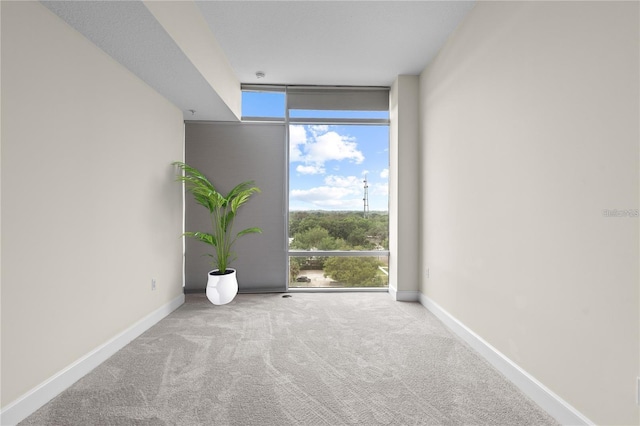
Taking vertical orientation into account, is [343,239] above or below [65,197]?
below

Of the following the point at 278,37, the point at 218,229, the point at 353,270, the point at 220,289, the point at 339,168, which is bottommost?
the point at 220,289

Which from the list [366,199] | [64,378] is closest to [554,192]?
[366,199]

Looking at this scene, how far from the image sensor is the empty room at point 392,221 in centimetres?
134

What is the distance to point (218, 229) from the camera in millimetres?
3416

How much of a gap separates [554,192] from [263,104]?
3.37 metres

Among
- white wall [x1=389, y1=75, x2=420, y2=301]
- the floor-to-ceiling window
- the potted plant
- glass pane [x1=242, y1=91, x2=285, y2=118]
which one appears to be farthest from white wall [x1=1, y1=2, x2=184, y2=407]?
white wall [x1=389, y1=75, x2=420, y2=301]

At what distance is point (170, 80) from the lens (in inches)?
99.7

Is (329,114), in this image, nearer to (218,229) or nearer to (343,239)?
(343,239)

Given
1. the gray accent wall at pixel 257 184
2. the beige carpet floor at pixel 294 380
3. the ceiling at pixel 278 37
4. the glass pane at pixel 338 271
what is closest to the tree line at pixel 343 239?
the glass pane at pixel 338 271

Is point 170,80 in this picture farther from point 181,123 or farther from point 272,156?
point 272,156

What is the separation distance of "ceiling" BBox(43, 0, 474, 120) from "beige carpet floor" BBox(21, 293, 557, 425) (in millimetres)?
2295

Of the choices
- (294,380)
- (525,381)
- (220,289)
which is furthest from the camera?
(220,289)

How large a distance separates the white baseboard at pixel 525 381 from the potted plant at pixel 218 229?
2431 millimetres

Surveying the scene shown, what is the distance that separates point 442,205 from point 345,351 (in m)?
1.67
